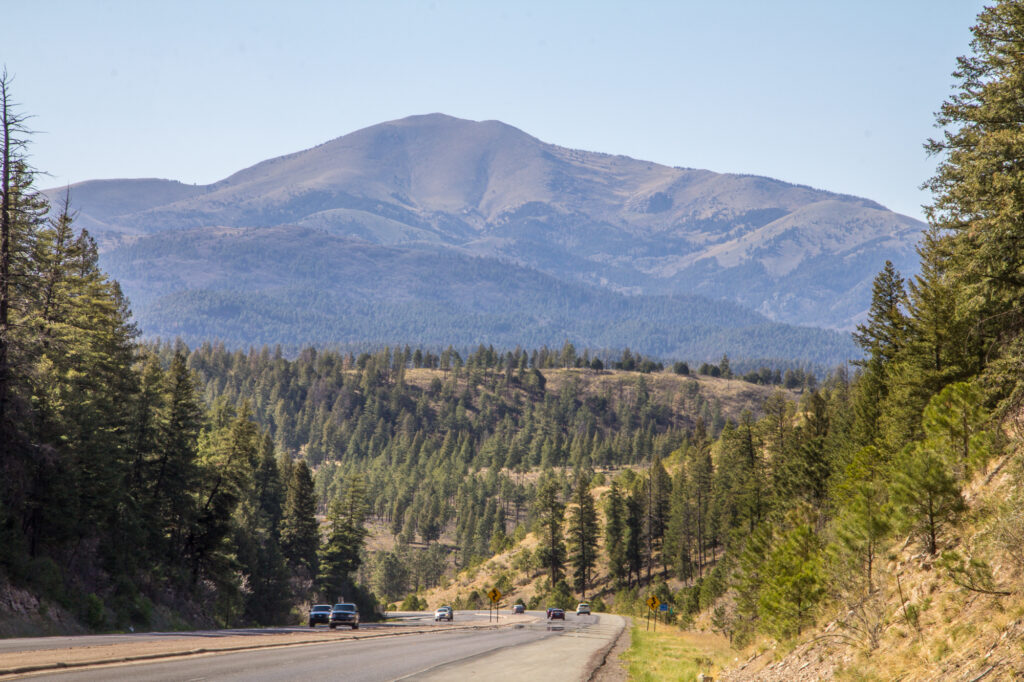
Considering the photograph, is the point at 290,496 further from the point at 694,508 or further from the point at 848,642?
the point at 848,642

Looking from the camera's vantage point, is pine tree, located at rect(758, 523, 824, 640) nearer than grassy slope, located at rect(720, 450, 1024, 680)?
No

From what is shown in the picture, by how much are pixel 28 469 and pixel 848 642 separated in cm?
3838

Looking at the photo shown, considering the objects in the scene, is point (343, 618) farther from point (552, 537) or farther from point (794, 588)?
point (552, 537)

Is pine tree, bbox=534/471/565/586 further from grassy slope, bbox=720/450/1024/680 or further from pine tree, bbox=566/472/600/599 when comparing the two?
grassy slope, bbox=720/450/1024/680

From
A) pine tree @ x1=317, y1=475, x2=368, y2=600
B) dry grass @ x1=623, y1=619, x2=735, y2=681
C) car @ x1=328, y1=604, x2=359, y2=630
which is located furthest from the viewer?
pine tree @ x1=317, y1=475, x2=368, y2=600

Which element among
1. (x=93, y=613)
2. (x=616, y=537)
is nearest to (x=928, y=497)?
(x=93, y=613)

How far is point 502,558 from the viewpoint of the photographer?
15362 centimetres

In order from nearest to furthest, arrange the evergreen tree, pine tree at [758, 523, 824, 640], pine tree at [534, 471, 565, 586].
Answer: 1. pine tree at [758, 523, 824, 640]
2. the evergreen tree
3. pine tree at [534, 471, 565, 586]

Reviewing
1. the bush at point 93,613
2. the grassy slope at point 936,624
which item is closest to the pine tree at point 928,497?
the grassy slope at point 936,624

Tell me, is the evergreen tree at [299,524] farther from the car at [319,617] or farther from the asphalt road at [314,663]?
the asphalt road at [314,663]

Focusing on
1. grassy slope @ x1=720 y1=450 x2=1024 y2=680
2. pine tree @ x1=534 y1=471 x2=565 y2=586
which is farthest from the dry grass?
pine tree @ x1=534 y1=471 x2=565 y2=586

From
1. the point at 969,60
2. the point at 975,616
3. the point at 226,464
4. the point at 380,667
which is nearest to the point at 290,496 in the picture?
the point at 226,464

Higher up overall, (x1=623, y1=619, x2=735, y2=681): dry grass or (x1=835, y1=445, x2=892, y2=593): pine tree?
(x1=835, y1=445, x2=892, y2=593): pine tree

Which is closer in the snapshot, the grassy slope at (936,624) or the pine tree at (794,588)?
the grassy slope at (936,624)
